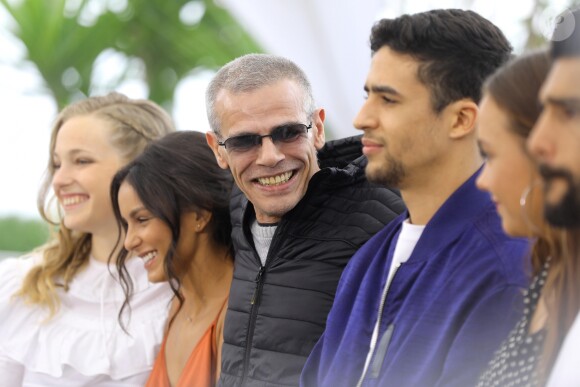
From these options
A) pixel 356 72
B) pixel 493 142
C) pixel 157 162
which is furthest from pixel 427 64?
pixel 356 72

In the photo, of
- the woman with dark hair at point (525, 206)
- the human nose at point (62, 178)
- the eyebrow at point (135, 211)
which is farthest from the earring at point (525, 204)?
the human nose at point (62, 178)

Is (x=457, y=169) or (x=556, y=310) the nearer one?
(x=556, y=310)

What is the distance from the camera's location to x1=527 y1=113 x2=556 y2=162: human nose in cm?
123

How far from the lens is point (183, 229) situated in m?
2.91

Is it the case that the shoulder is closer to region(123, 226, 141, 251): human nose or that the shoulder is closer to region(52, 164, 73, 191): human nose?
region(52, 164, 73, 191): human nose

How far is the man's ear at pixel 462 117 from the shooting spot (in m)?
1.86

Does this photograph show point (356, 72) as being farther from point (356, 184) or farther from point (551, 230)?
point (551, 230)

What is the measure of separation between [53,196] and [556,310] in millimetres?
2504

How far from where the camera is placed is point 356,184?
2537 mm

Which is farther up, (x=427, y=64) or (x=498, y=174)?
(x=427, y=64)

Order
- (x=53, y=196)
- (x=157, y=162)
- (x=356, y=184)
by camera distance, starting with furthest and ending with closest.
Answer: (x=53, y=196) → (x=157, y=162) → (x=356, y=184)

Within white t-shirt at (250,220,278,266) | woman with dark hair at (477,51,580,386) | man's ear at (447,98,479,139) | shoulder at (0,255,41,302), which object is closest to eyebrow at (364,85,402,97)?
man's ear at (447,98,479,139)

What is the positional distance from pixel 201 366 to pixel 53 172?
116 cm

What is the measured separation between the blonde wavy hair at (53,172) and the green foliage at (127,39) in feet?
20.7
